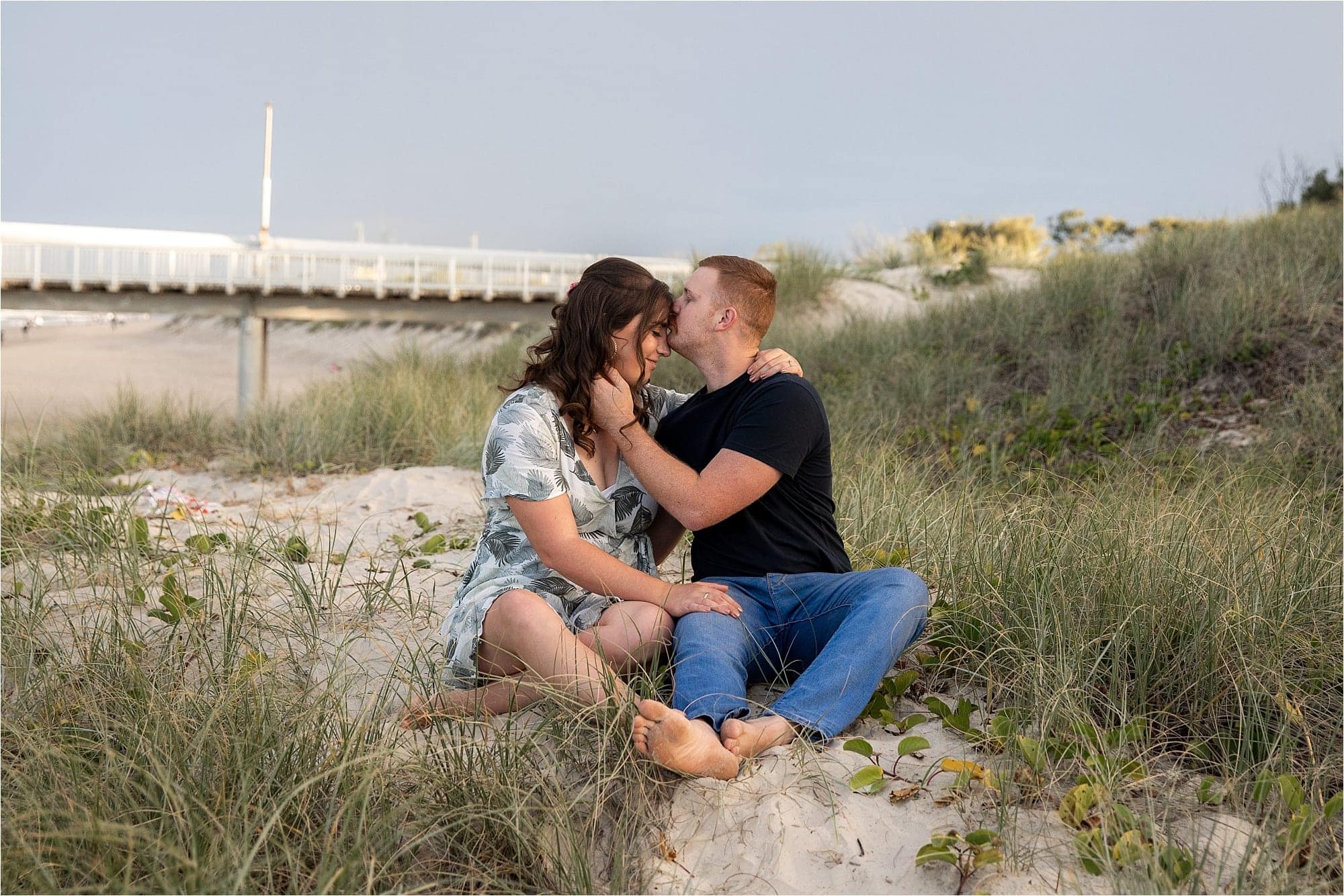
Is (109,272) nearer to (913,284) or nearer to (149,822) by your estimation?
(913,284)

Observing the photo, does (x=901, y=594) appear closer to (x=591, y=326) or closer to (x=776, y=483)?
(x=776, y=483)

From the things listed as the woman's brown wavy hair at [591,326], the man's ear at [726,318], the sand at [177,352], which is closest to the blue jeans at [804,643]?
the woman's brown wavy hair at [591,326]

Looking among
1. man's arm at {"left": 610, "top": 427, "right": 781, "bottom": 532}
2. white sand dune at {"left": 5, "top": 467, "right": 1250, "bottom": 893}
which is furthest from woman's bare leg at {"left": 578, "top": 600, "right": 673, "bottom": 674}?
white sand dune at {"left": 5, "top": 467, "right": 1250, "bottom": 893}

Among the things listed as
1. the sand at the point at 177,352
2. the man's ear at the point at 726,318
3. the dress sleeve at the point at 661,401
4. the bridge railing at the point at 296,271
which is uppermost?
the bridge railing at the point at 296,271

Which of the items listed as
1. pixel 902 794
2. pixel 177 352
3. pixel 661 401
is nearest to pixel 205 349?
pixel 177 352

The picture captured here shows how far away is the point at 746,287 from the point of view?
131 inches

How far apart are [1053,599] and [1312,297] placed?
6.95 metres

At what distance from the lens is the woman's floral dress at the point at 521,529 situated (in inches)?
120

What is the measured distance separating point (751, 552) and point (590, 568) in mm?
582

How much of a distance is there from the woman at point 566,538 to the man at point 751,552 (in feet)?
→ 0.35

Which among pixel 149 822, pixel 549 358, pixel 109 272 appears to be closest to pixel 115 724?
pixel 149 822

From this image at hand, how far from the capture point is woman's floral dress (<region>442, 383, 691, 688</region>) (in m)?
3.05

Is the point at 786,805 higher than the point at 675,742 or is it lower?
lower

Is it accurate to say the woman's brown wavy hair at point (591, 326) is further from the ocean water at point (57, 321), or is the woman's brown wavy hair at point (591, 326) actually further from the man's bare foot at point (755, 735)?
the ocean water at point (57, 321)
